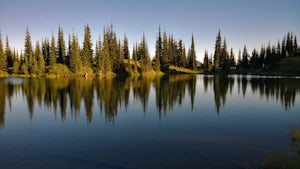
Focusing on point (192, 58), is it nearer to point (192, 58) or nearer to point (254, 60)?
point (192, 58)

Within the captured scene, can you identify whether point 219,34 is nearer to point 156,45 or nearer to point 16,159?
point 156,45

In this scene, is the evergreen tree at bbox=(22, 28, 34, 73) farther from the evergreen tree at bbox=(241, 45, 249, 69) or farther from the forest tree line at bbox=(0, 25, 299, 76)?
the evergreen tree at bbox=(241, 45, 249, 69)

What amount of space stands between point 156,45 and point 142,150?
13313 cm

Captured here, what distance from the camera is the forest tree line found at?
4262 inches

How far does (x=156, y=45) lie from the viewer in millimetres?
145250

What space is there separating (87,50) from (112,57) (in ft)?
43.6

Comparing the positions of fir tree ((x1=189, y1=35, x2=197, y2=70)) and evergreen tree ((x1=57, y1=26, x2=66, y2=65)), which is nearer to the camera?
evergreen tree ((x1=57, y1=26, x2=66, y2=65))

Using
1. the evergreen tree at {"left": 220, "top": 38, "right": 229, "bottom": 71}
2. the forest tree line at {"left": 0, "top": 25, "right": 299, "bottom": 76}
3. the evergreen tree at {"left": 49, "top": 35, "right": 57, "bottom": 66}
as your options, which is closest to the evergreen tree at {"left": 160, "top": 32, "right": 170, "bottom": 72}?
the forest tree line at {"left": 0, "top": 25, "right": 299, "bottom": 76}

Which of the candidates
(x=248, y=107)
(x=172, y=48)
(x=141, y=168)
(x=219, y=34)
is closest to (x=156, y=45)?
(x=172, y=48)

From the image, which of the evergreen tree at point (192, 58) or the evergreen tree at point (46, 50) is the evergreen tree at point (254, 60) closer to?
the evergreen tree at point (192, 58)

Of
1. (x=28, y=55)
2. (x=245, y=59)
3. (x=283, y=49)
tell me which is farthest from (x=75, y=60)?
(x=283, y=49)

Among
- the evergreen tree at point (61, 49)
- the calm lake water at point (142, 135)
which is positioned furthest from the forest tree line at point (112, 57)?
the calm lake water at point (142, 135)

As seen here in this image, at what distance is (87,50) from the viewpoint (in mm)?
115375

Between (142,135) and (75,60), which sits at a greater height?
(75,60)
